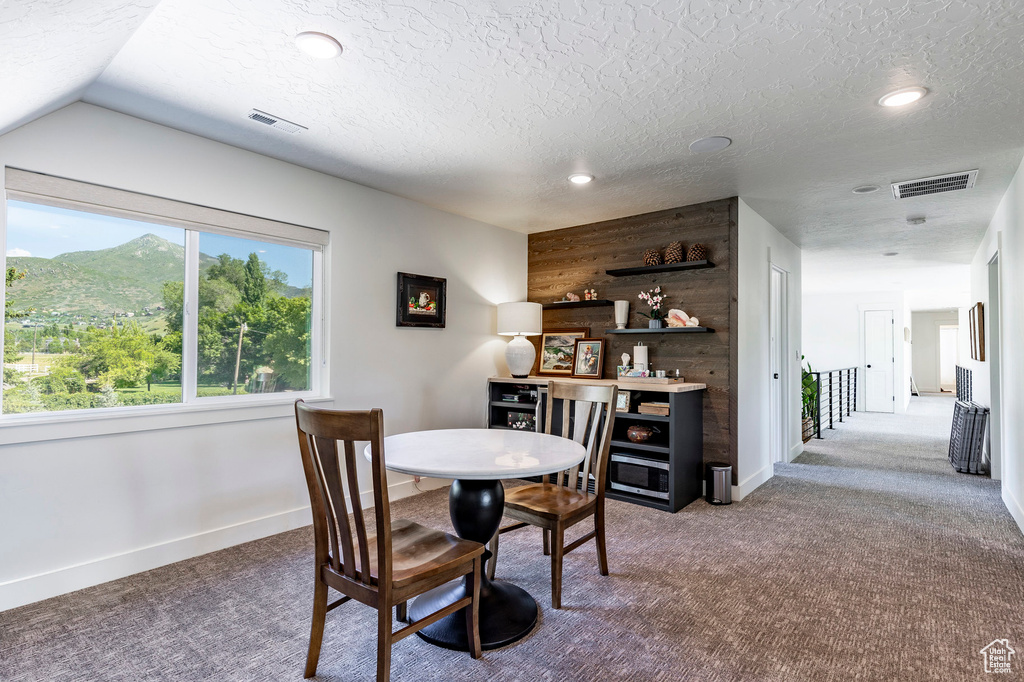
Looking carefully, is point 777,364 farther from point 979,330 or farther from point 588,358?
point 979,330

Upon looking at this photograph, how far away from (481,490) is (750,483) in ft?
9.57

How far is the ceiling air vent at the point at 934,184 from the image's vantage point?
3.42 meters

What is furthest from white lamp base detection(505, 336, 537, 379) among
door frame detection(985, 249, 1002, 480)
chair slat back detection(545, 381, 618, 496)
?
door frame detection(985, 249, 1002, 480)

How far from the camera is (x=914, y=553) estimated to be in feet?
9.63

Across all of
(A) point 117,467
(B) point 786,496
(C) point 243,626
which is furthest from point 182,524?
(B) point 786,496

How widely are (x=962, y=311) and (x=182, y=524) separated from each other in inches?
545

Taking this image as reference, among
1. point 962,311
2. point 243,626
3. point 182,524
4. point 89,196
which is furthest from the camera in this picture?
point 962,311

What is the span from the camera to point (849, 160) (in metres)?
3.16

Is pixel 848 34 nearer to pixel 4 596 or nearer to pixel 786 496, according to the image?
pixel 786 496

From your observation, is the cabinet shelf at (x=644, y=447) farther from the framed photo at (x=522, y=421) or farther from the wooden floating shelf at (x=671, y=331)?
the wooden floating shelf at (x=671, y=331)

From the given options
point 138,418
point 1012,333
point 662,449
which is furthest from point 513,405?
point 1012,333

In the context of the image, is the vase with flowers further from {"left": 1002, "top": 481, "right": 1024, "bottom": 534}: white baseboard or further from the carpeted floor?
{"left": 1002, "top": 481, "right": 1024, "bottom": 534}: white baseboard

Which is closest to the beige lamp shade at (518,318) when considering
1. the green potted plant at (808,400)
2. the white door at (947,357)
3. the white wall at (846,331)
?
the green potted plant at (808,400)

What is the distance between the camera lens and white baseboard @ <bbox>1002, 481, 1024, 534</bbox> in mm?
3298
